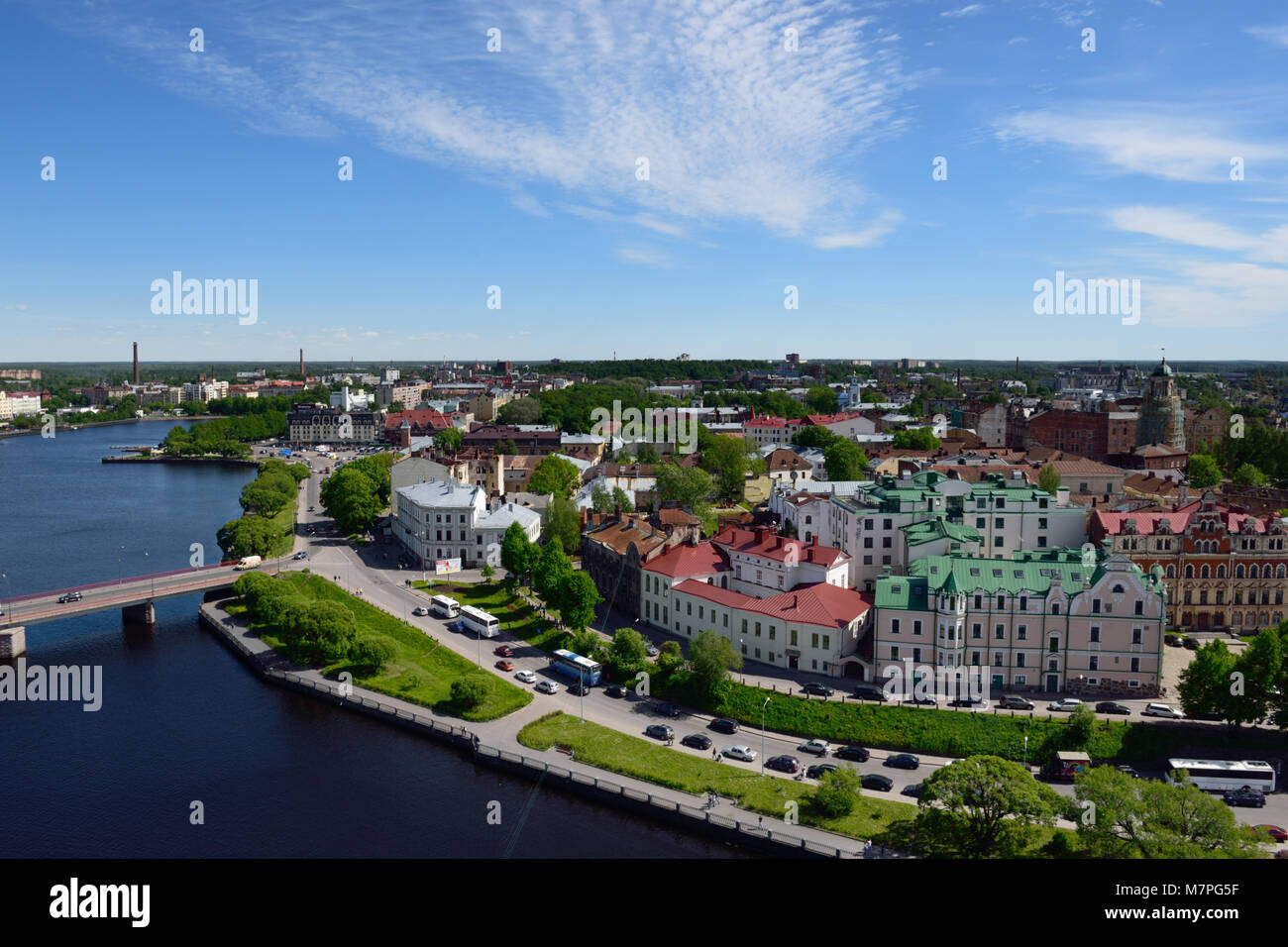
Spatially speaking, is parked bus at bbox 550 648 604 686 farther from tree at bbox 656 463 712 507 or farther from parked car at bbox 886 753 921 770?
tree at bbox 656 463 712 507

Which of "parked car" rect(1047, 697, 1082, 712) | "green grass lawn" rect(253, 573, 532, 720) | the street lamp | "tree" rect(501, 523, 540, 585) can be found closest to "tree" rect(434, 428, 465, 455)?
"tree" rect(501, 523, 540, 585)

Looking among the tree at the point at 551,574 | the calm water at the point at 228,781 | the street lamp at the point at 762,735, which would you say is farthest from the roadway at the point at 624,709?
the calm water at the point at 228,781

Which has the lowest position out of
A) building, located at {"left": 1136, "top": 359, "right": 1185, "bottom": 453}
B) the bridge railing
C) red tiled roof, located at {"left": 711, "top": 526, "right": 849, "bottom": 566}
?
the bridge railing

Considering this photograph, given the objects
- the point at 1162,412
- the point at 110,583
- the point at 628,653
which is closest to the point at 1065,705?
the point at 628,653
